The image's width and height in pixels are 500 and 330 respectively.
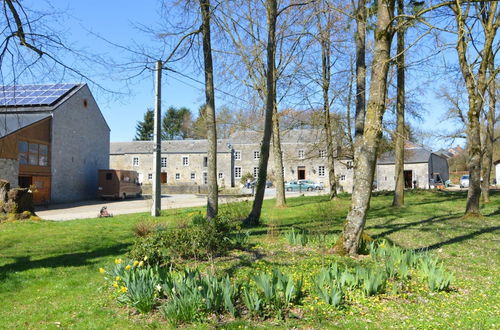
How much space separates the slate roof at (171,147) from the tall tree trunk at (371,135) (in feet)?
162

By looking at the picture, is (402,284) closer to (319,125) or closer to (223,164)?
(319,125)

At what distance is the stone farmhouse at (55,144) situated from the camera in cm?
2495

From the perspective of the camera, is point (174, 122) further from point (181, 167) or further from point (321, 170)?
point (321, 170)

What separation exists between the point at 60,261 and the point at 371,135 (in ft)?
20.9

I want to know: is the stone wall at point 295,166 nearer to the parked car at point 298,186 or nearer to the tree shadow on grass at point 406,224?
the parked car at point 298,186

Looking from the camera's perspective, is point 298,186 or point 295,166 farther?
point 295,166

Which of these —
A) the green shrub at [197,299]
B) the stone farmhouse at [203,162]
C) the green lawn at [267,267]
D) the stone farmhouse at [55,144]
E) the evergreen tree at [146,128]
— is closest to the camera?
the green shrub at [197,299]

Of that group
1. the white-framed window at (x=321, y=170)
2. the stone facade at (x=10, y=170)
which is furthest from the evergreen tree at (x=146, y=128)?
the stone facade at (x=10, y=170)

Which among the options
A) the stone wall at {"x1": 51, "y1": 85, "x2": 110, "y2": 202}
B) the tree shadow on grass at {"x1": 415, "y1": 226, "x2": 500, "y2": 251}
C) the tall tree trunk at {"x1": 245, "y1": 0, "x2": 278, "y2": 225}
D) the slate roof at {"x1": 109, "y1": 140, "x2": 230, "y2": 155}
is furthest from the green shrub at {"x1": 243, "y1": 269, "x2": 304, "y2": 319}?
the slate roof at {"x1": 109, "y1": 140, "x2": 230, "y2": 155}

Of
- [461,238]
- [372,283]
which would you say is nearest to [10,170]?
[461,238]

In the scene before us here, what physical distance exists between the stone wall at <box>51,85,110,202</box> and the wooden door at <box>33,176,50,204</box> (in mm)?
526

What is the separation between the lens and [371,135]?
7156mm

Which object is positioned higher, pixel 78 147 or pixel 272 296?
pixel 78 147

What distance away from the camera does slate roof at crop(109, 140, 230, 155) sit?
2237 inches
